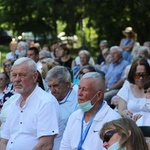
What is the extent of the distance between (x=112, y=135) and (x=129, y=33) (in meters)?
10.1

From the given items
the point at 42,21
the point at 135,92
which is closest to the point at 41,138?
the point at 135,92

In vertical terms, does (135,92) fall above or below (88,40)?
above

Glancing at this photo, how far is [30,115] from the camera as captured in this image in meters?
5.55

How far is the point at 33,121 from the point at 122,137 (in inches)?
65.6

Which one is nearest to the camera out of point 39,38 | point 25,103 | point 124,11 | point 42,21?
point 25,103

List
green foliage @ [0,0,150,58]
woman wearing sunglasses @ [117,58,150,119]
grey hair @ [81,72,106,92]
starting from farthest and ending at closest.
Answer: green foliage @ [0,0,150,58] < woman wearing sunglasses @ [117,58,150,119] < grey hair @ [81,72,106,92]

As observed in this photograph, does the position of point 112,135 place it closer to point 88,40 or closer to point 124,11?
point 124,11

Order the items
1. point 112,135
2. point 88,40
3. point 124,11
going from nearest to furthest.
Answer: point 112,135
point 124,11
point 88,40

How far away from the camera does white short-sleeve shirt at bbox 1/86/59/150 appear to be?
5480 mm

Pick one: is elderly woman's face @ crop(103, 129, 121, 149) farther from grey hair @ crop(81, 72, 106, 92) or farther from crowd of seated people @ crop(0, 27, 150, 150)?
grey hair @ crop(81, 72, 106, 92)

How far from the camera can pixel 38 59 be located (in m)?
11.2

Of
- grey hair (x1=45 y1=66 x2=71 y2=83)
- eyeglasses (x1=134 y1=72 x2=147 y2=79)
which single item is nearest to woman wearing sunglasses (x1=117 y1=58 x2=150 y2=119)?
eyeglasses (x1=134 y1=72 x2=147 y2=79)

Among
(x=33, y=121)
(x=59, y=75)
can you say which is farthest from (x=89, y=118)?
(x=59, y=75)

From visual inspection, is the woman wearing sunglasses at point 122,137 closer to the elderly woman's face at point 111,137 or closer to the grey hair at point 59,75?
the elderly woman's face at point 111,137
